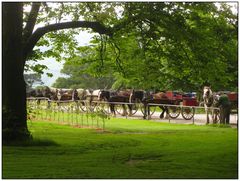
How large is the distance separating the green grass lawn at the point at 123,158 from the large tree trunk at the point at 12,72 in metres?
0.64

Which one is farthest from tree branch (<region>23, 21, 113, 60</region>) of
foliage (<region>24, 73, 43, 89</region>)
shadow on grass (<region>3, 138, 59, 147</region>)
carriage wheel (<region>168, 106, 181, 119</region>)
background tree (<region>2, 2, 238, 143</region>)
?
carriage wheel (<region>168, 106, 181, 119</region>)

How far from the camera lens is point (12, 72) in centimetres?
1236

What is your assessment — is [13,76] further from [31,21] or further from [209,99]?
[209,99]

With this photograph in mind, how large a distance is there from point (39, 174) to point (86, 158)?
6.71ft

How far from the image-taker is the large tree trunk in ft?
40.3

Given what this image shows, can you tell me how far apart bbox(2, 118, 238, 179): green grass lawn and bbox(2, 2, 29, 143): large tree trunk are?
2.11 ft

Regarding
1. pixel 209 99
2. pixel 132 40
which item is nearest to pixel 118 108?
pixel 209 99

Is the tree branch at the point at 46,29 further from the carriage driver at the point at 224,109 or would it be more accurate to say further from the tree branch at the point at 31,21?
the carriage driver at the point at 224,109

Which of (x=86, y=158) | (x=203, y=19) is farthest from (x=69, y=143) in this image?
(x=203, y=19)

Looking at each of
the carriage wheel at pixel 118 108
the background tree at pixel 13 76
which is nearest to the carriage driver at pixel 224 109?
the carriage wheel at pixel 118 108

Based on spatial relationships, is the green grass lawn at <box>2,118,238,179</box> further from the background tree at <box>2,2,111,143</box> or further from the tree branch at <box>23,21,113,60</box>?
the tree branch at <box>23,21,113,60</box>

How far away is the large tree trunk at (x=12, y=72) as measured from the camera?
40.3 ft

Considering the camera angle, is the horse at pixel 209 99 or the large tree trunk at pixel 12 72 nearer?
the large tree trunk at pixel 12 72

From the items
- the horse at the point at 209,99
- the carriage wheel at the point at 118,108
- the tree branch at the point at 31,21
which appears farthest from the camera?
the carriage wheel at the point at 118,108
